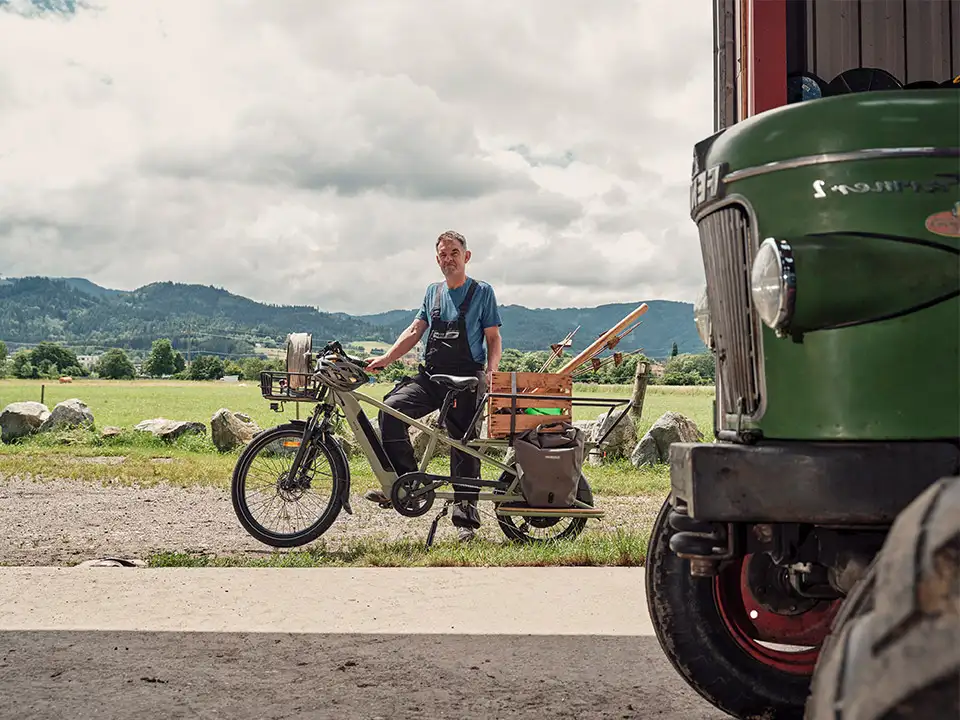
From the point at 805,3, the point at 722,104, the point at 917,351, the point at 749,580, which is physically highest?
the point at 805,3

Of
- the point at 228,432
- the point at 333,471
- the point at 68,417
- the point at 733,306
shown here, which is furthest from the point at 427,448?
the point at 68,417

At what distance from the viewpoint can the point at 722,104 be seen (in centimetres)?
571

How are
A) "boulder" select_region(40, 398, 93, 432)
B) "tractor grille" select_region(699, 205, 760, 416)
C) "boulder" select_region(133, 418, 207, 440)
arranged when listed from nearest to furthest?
"tractor grille" select_region(699, 205, 760, 416) → "boulder" select_region(133, 418, 207, 440) → "boulder" select_region(40, 398, 93, 432)

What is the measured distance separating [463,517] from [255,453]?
4.53ft

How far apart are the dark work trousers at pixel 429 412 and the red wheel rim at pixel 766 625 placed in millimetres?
3562

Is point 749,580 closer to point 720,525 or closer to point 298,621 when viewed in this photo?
point 720,525

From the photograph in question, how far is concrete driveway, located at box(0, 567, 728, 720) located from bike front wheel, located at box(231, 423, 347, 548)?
1068mm

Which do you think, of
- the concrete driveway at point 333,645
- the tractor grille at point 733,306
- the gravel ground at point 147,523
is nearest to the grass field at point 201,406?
the gravel ground at point 147,523

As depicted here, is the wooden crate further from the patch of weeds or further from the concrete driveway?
the concrete driveway

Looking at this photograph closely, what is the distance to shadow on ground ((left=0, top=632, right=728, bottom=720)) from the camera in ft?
10.4

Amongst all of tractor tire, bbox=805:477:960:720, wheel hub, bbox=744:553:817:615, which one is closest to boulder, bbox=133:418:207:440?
wheel hub, bbox=744:553:817:615

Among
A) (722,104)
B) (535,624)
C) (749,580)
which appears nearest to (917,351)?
(749,580)

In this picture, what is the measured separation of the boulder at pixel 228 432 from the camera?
14625 millimetres

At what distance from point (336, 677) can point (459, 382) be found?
10.4ft
